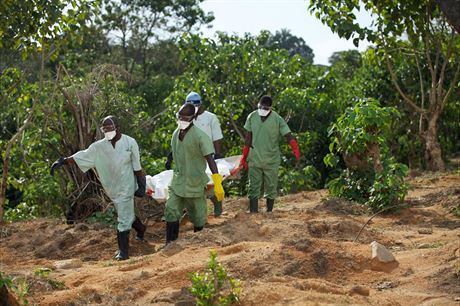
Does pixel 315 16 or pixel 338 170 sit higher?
pixel 315 16

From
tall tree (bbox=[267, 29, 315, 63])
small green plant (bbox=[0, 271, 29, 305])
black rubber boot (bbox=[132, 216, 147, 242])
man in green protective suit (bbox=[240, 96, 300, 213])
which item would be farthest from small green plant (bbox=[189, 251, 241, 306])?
tall tree (bbox=[267, 29, 315, 63])

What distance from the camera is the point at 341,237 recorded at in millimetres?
8148

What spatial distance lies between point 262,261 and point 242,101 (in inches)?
365

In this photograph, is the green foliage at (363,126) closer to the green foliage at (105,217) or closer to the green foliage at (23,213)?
the green foliage at (105,217)

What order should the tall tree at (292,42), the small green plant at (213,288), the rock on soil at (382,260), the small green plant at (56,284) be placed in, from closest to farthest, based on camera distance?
the small green plant at (213,288) < the small green plant at (56,284) < the rock on soil at (382,260) < the tall tree at (292,42)

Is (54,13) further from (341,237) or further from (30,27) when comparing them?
(341,237)

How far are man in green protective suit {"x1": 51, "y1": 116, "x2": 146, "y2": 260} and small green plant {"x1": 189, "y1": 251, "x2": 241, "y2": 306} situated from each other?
120 inches

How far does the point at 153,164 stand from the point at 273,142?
1.67 meters

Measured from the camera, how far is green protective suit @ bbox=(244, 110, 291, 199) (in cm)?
1020

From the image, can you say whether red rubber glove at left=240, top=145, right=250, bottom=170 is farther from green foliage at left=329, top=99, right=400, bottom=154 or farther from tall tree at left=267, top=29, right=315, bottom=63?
tall tree at left=267, top=29, right=315, bottom=63

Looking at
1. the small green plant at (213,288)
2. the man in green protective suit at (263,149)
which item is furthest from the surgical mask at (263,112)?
the small green plant at (213,288)

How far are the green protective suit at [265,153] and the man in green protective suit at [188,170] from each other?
5.90ft

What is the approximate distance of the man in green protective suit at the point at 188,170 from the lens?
827 cm

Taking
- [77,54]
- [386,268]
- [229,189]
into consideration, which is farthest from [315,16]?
[77,54]
